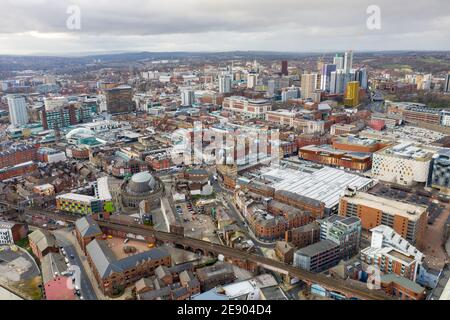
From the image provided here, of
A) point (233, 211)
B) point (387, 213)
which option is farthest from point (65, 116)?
point (387, 213)

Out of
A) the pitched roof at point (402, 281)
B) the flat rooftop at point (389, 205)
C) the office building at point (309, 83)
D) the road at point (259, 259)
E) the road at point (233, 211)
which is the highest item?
the office building at point (309, 83)

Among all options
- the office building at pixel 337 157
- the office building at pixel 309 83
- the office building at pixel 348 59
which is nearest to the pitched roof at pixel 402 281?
the office building at pixel 337 157

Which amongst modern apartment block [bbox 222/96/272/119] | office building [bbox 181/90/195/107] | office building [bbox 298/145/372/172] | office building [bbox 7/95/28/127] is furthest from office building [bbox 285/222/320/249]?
office building [bbox 181/90/195/107]

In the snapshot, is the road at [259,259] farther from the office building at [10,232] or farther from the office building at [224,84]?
the office building at [224,84]

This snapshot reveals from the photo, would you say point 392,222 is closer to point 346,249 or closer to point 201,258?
point 346,249

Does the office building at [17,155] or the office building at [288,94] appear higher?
the office building at [288,94]
